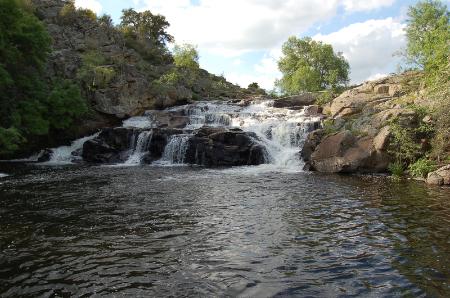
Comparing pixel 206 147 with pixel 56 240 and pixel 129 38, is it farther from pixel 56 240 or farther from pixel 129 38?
pixel 129 38

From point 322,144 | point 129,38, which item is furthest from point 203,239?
point 129,38

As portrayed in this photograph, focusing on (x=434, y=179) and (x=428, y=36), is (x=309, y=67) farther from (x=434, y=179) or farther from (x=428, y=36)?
(x=434, y=179)

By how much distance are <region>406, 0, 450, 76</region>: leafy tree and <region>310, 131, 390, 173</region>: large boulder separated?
9353 millimetres

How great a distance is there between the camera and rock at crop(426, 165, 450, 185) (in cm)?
1928

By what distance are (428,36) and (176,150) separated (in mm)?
25398

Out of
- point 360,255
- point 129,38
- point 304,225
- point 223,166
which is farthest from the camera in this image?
point 129,38

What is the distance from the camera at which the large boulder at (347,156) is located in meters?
23.8

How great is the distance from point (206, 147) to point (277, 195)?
14.3 m

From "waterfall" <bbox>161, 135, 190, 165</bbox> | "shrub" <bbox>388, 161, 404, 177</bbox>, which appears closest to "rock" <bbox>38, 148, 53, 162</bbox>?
"waterfall" <bbox>161, 135, 190, 165</bbox>

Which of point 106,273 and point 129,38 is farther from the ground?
point 129,38

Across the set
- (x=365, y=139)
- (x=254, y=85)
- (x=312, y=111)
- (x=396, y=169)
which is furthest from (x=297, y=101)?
(x=254, y=85)

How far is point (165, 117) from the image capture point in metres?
39.8

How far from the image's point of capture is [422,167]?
2138 cm

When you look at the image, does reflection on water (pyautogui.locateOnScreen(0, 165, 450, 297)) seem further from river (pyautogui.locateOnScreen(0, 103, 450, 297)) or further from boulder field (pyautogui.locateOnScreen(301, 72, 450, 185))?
boulder field (pyautogui.locateOnScreen(301, 72, 450, 185))
